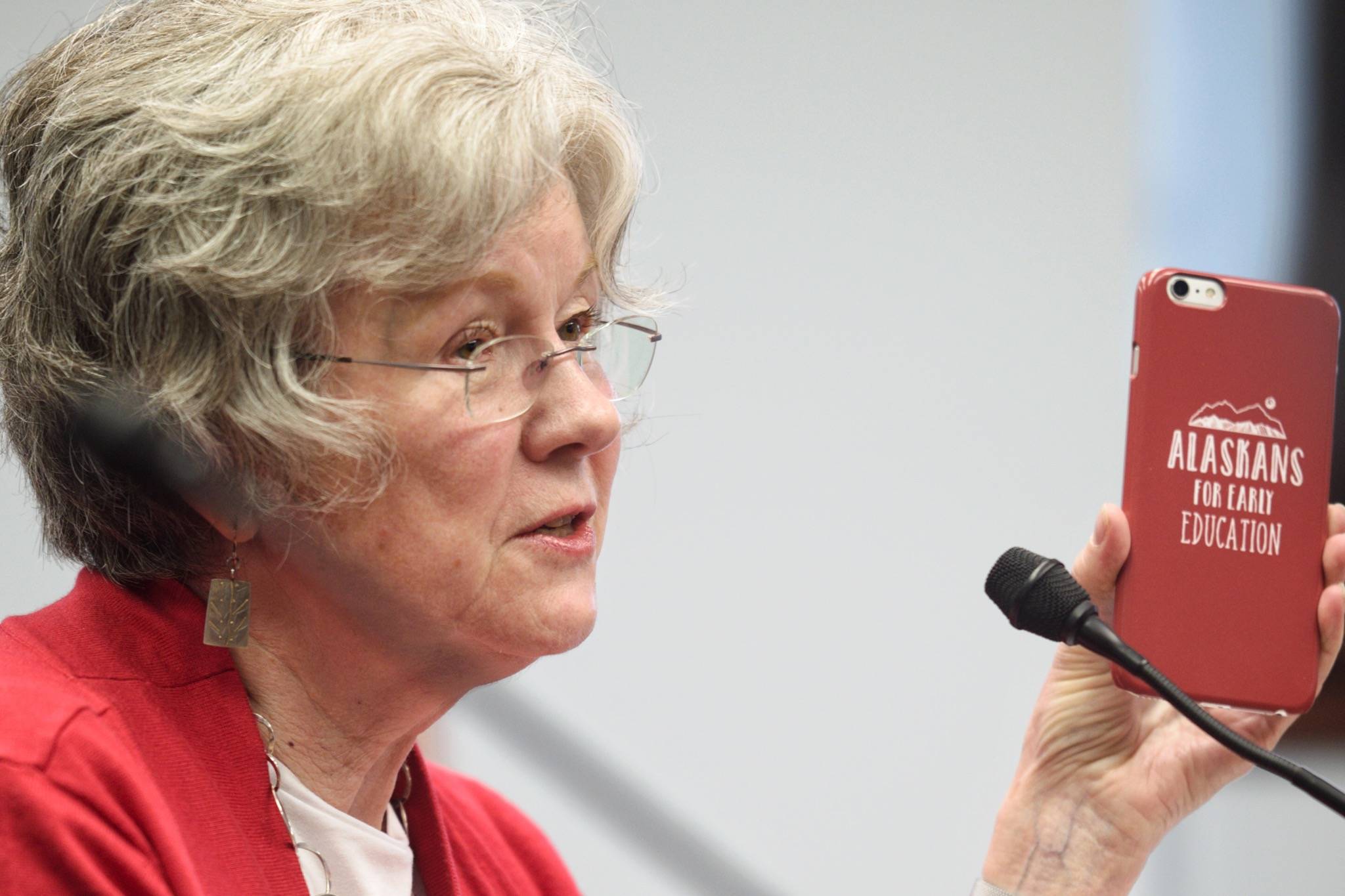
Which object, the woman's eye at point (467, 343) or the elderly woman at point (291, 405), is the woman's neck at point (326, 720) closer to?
the elderly woman at point (291, 405)

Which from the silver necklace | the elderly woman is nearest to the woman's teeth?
the elderly woman

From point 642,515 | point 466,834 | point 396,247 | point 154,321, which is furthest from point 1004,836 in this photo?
point 642,515

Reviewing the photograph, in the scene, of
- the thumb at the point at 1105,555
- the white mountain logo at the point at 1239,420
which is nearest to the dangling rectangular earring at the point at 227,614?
the thumb at the point at 1105,555

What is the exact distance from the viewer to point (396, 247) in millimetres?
956

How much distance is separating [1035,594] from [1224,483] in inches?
9.8

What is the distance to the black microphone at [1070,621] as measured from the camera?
3.05 feet

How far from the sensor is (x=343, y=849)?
1087 mm

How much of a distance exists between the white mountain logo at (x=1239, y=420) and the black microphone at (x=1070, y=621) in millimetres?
221

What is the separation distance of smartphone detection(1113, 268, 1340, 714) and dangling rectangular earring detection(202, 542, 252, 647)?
0.74 metres

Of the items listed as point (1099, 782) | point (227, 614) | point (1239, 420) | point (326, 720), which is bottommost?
point (1099, 782)

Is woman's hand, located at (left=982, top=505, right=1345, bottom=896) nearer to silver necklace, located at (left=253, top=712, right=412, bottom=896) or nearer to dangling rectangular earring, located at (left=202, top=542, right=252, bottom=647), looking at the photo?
silver necklace, located at (left=253, top=712, right=412, bottom=896)

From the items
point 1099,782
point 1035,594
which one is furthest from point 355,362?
point 1099,782

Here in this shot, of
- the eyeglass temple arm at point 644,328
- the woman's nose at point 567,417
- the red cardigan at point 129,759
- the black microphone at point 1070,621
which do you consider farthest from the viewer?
the eyeglass temple arm at point 644,328

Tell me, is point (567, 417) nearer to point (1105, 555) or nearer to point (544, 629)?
point (544, 629)
